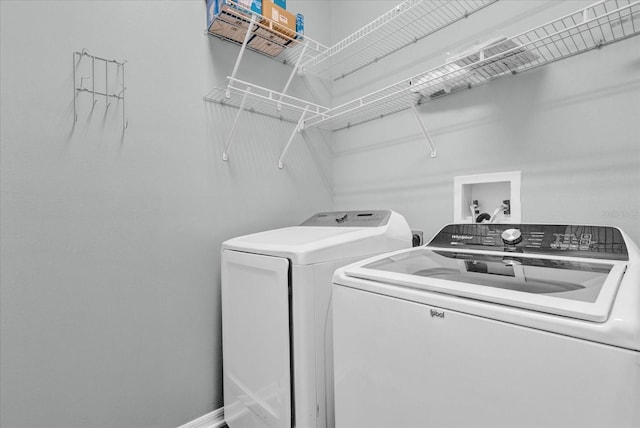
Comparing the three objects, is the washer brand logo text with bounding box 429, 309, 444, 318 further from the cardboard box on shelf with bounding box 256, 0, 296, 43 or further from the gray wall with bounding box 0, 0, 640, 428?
the cardboard box on shelf with bounding box 256, 0, 296, 43

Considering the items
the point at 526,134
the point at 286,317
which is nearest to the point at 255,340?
the point at 286,317

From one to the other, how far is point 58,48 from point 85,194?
25.2 inches

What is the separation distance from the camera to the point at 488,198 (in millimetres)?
1653

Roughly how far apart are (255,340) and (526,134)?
163 centimetres

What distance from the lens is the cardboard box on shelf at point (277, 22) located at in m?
1.66

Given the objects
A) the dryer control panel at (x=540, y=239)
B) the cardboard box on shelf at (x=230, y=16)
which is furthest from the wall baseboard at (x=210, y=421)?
the cardboard box on shelf at (x=230, y=16)

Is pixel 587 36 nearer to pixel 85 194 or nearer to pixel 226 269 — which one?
pixel 226 269

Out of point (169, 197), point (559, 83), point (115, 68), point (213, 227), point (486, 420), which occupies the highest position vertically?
point (115, 68)

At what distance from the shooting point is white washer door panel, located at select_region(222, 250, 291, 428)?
4.14 feet

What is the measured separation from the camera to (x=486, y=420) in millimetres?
710

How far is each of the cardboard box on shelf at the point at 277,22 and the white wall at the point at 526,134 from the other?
2.30ft

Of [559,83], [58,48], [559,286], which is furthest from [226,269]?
[559,83]

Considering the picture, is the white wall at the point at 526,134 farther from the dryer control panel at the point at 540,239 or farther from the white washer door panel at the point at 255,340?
the white washer door panel at the point at 255,340

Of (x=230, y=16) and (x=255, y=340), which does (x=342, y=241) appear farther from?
(x=230, y=16)
